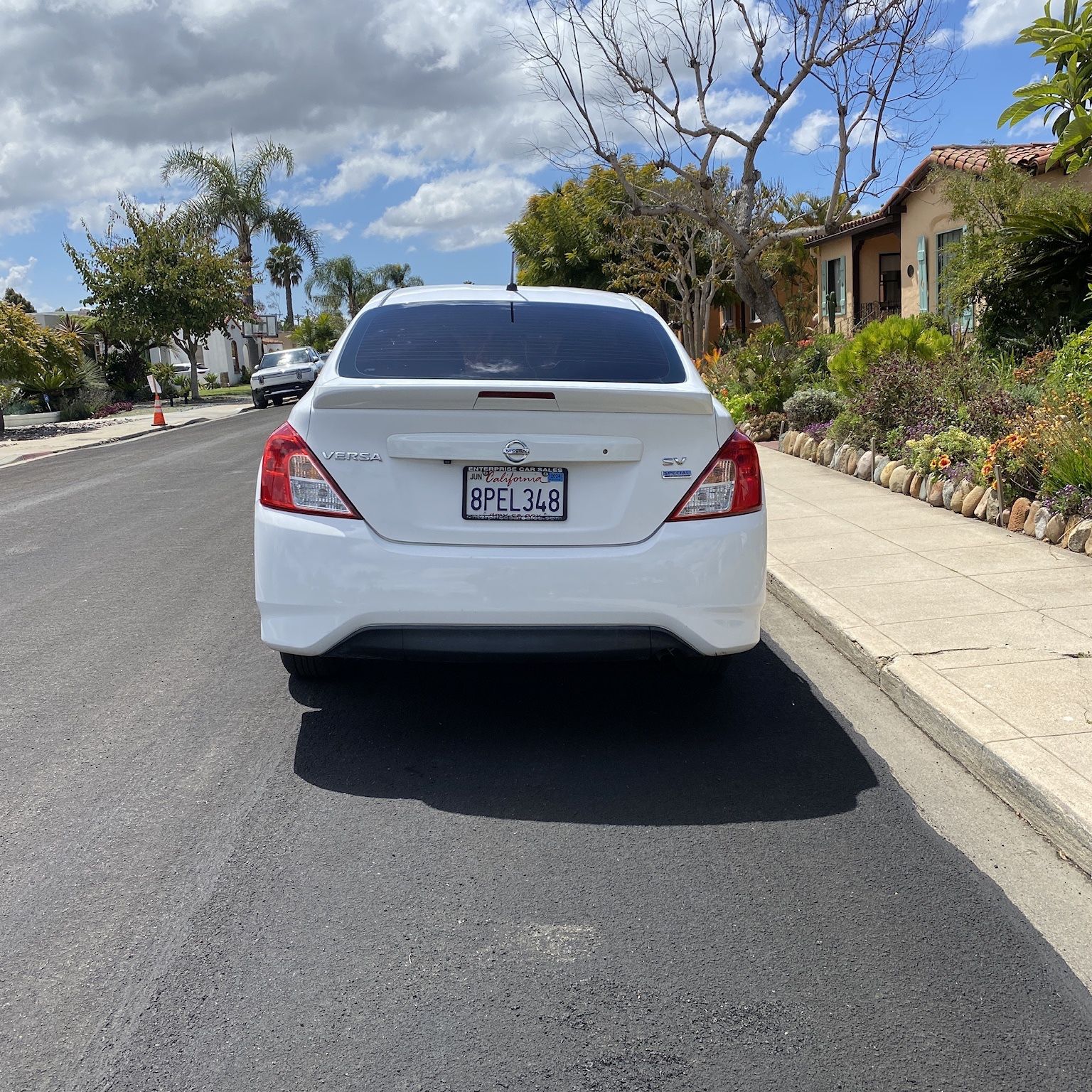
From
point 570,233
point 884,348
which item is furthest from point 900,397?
point 570,233

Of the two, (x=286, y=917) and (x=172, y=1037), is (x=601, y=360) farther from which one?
(x=172, y=1037)

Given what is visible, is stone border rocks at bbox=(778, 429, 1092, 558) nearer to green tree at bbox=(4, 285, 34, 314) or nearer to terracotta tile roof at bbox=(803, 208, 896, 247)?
terracotta tile roof at bbox=(803, 208, 896, 247)

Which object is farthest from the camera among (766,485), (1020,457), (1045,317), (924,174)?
(924,174)

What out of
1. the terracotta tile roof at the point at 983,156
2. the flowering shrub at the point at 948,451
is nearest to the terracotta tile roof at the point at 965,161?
the terracotta tile roof at the point at 983,156

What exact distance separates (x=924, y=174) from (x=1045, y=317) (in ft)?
38.3

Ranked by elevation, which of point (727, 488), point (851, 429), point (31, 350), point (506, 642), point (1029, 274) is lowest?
point (506, 642)

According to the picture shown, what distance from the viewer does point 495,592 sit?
4.30m

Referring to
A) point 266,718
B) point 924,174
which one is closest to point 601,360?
point 266,718

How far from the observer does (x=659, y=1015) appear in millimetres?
2836

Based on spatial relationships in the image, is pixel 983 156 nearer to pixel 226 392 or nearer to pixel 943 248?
pixel 943 248

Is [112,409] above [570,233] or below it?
below

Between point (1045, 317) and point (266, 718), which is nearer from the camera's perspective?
point (266, 718)

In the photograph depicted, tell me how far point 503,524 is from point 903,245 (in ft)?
77.3

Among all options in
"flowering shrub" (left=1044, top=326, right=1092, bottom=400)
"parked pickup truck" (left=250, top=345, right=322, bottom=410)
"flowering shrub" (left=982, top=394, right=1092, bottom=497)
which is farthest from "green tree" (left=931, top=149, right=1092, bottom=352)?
"parked pickup truck" (left=250, top=345, right=322, bottom=410)
